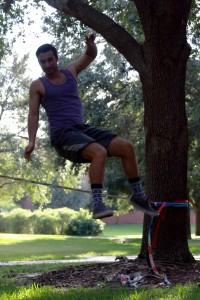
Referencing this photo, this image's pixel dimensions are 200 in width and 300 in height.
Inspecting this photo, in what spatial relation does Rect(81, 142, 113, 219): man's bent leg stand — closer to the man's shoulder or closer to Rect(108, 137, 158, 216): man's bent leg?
Rect(108, 137, 158, 216): man's bent leg

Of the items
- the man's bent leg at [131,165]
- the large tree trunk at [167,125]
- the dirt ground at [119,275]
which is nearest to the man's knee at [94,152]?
the man's bent leg at [131,165]

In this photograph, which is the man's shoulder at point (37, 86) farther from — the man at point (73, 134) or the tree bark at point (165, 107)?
the tree bark at point (165, 107)

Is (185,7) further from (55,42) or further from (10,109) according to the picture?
(10,109)

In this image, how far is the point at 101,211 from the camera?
617 cm

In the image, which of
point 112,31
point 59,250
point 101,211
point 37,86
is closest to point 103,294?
point 101,211

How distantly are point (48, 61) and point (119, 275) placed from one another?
8.18 feet

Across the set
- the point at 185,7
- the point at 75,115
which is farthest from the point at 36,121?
the point at 185,7

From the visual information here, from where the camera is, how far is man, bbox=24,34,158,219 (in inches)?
250

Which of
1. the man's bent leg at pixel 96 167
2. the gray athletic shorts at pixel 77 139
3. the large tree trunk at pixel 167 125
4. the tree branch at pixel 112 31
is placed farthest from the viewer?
the tree branch at pixel 112 31

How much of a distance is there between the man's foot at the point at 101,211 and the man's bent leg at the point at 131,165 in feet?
1.66

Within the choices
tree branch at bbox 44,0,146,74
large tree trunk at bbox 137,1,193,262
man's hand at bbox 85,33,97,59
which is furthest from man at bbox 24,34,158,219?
tree branch at bbox 44,0,146,74

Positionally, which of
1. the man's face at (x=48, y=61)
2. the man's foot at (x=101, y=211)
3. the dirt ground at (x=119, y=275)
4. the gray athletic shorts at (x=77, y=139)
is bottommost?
the dirt ground at (x=119, y=275)

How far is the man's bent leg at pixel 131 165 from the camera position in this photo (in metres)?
6.41

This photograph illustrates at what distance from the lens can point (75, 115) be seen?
6.66 metres
